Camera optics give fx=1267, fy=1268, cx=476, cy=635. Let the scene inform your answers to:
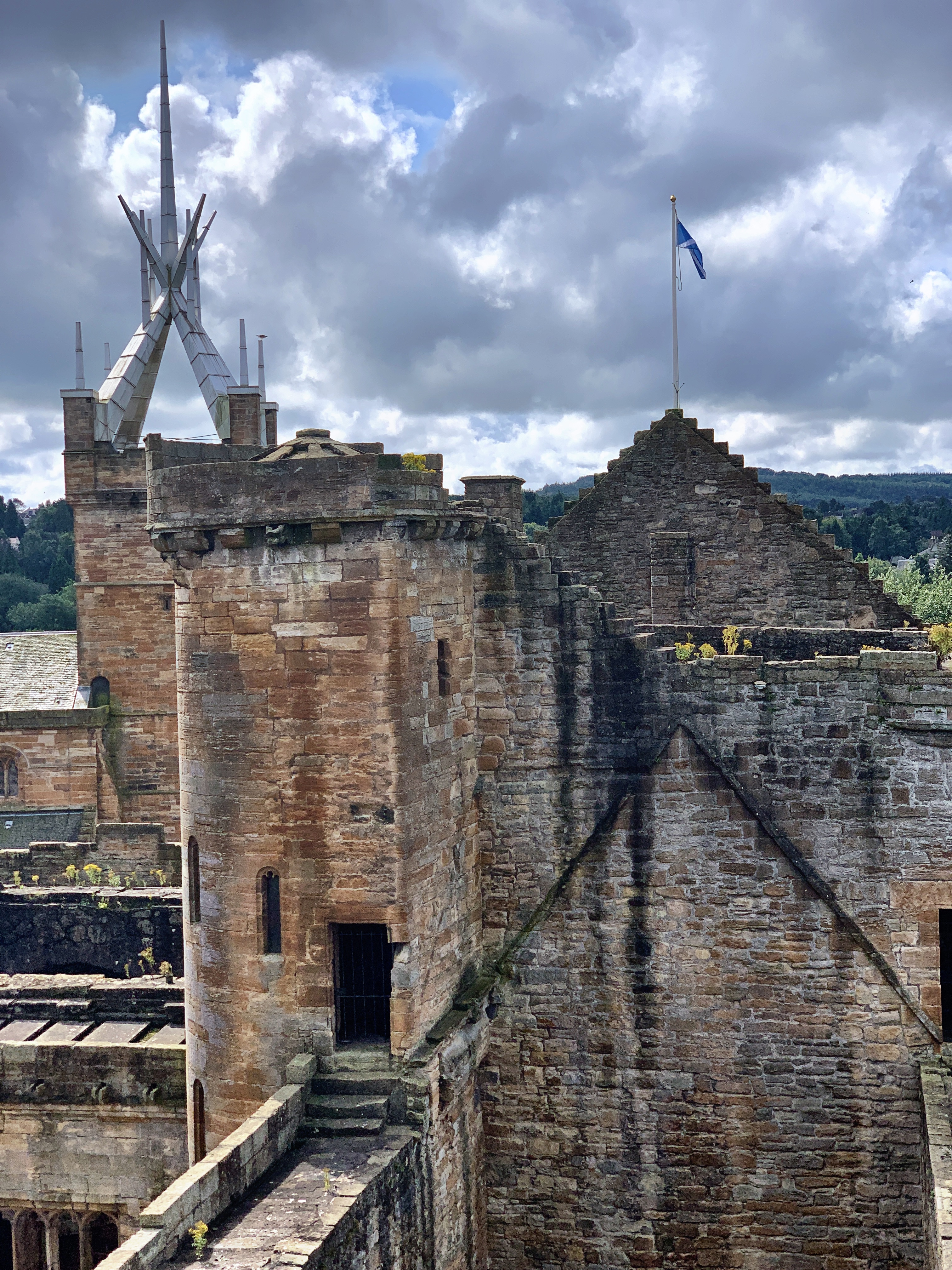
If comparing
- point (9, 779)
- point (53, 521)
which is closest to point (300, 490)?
point (9, 779)

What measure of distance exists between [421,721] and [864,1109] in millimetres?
6297

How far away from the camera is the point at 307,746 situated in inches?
467

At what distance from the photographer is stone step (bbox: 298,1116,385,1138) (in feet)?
37.9

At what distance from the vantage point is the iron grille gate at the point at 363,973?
1213cm

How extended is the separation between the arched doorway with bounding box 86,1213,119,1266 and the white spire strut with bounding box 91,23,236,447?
2557 centimetres

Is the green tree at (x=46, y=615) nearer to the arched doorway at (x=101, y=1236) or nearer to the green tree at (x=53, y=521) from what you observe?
the green tree at (x=53, y=521)

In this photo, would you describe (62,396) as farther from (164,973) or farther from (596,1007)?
(596,1007)

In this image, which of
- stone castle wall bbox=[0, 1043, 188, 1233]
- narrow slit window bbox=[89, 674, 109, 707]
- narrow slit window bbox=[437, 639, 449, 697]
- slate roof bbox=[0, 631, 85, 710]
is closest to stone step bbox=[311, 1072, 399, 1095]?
stone castle wall bbox=[0, 1043, 188, 1233]

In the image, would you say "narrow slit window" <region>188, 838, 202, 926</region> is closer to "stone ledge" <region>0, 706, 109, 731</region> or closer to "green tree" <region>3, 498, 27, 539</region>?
"stone ledge" <region>0, 706, 109, 731</region>

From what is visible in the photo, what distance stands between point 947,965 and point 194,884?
26.4 feet

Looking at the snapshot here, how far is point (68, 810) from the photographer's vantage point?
33.9 m

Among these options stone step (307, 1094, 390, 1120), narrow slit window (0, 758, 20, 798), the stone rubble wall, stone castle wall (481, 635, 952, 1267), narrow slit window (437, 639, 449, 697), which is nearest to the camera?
stone step (307, 1094, 390, 1120)

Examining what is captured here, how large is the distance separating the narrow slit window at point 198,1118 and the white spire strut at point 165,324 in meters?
26.3

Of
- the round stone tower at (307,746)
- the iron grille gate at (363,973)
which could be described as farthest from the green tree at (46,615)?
the iron grille gate at (363,973)
